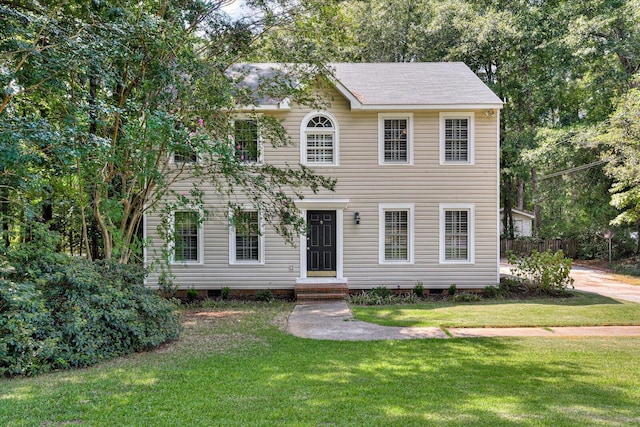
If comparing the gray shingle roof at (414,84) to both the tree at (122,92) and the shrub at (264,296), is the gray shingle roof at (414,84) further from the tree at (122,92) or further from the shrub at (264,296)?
the shrub at (264,296)

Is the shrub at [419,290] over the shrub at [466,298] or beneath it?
over

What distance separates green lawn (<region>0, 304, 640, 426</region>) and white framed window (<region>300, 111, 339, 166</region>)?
602 cm

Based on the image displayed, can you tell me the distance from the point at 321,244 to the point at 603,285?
994 cm

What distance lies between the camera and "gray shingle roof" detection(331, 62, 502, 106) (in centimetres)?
1128

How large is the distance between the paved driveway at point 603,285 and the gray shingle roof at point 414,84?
21.8 ft

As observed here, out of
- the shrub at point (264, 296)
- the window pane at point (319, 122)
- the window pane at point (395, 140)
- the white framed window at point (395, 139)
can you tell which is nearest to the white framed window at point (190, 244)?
the shrub at point (264, 296)

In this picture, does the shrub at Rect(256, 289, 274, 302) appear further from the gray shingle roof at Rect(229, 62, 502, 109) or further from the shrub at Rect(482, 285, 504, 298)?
the shrub at Rect(482, 285, 504, 298)

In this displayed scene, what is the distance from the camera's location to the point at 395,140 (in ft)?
38.3

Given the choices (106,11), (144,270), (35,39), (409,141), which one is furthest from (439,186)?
(35,39)

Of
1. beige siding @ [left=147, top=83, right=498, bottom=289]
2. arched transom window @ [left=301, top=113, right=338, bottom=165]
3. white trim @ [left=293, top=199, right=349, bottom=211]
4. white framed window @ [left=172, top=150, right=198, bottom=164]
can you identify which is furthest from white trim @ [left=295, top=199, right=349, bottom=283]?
white framed window @ [left=172, top=150, right=198, bottom=164]

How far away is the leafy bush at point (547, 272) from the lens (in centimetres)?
1127

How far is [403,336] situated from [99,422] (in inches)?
194

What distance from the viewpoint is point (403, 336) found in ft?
23.5

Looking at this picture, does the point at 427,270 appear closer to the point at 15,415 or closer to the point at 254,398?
the point at 254,398
